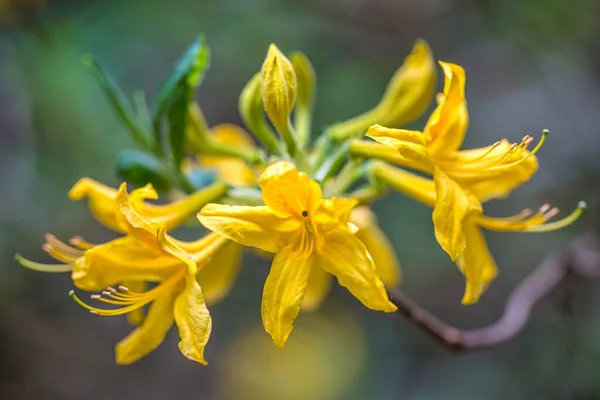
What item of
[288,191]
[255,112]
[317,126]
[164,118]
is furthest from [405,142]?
[317,126]

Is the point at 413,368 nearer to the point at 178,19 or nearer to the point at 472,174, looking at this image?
the point at 178,19

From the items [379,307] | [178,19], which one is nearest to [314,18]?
[178,19]

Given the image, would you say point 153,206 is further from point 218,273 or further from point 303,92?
point 303,92

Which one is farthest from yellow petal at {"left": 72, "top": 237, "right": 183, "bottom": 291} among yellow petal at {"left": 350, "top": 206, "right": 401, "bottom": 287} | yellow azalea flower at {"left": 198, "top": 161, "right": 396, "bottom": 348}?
yellow petal at {"left": 350, "top": 206, "right": 401, "bottom": 287}

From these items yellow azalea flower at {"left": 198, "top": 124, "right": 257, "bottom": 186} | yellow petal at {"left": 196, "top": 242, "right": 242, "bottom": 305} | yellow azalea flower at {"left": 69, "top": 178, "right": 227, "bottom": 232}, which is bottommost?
yellow petal at {"left": 196, "top": 242, "right": 242, "bottom": 305}

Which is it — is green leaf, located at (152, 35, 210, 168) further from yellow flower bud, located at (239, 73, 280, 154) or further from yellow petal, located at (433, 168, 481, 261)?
yellow petal, located at (433, 168, 481, 261)

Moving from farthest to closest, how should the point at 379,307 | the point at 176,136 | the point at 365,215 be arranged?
1. the point at 365,215
2. the point at 176,136
3. the point at 379,307

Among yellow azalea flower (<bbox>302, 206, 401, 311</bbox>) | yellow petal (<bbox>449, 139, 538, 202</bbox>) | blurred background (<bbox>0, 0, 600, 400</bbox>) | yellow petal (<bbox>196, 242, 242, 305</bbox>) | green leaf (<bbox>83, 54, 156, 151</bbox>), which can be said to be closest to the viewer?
yellow petal (<bbox>449, 139, 538, 202</bbox>)
